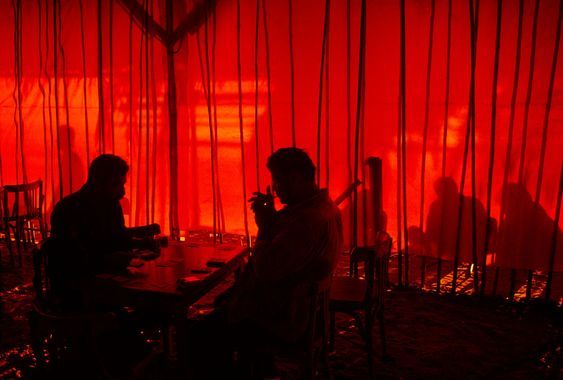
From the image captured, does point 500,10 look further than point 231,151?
No

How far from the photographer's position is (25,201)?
533cm

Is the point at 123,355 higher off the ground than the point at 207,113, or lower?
lower

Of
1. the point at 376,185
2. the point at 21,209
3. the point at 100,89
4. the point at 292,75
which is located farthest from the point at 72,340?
the point at 21,209

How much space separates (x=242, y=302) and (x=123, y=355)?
0.60 meters

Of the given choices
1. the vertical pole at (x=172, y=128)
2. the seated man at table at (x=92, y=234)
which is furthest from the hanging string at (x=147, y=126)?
the seated man at table at (x=92, y=234)

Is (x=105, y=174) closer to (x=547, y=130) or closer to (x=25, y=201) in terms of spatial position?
(x=25, y=201)

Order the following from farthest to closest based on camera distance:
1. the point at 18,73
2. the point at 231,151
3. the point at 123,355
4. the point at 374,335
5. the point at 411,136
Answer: the point at 18,73, the point at 231,151, the point at 411,136, the point at 374,335, the point at 123,355

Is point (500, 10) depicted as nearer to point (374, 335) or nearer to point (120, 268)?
point (374, 335)

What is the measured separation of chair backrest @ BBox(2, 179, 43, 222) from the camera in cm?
500

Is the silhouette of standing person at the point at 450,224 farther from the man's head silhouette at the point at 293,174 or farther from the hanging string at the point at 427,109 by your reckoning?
the man's head silhouette at the point at 293,174

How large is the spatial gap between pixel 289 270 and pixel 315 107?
2.68 metres

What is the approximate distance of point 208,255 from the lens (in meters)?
2.93

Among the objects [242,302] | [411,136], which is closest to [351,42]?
[411,136]

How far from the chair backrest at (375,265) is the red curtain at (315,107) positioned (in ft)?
4.50
